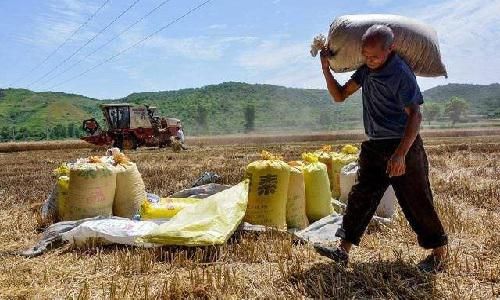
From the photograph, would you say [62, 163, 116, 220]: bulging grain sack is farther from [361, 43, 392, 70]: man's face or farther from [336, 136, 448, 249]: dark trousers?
[361, 43, 392, 70]: man's face

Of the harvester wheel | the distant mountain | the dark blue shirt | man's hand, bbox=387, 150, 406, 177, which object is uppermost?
the distant mountain

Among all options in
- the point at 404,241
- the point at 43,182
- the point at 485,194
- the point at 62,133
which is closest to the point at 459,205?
the point at 485,194

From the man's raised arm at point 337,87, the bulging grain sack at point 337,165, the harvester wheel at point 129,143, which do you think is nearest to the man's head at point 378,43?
the man's raised arm at point 337,87

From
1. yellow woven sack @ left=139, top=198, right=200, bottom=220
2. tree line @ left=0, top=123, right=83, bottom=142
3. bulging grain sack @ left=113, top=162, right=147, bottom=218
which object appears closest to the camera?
yellow woven sack @ left=139, top=198, right=200, bottom=220

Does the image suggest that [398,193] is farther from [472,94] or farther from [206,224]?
[472,94]

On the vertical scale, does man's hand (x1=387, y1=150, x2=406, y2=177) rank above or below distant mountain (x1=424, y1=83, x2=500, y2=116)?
below

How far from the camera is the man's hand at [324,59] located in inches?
133

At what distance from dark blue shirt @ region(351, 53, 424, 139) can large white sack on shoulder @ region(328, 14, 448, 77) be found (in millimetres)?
293

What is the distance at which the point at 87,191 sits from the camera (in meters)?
4.55

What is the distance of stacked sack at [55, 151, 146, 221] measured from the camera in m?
4.55

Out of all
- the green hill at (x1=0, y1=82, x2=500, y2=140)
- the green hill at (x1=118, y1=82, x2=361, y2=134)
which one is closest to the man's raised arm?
the green hill at (x1=0, y1=82, x2=500, y2=140)

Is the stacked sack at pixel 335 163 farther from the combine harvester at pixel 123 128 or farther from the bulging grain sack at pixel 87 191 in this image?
the combine harvester at pixel 123 128

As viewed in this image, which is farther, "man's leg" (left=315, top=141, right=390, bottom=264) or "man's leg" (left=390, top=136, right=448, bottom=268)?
"man's leg" (left=315, top=141, right=390, bottom=264)

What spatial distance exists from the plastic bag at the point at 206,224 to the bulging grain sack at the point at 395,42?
1.30m
